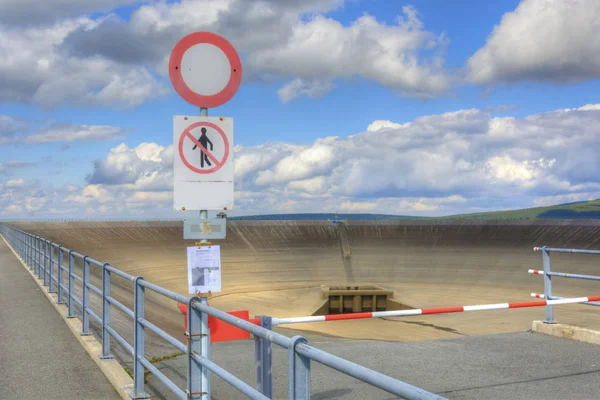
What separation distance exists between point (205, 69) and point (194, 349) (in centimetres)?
202

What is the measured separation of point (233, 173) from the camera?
4137 millimetres

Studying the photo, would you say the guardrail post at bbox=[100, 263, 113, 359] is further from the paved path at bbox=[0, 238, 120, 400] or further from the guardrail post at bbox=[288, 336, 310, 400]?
the guardrail post at bbox=[288, 336, 310, 400]

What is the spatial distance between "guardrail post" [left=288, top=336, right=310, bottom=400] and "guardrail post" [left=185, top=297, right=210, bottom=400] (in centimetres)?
128

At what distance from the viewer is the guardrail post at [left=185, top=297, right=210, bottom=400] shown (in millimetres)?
3265

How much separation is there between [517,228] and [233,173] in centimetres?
4177

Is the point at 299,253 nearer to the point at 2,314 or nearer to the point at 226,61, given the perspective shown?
the point at 2,314

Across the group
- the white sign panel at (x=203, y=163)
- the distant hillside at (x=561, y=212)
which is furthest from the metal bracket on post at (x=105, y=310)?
the distant hillside at (x=561, y=212)

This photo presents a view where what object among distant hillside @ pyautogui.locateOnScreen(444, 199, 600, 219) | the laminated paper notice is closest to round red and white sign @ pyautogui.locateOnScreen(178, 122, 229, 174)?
the laminated paper notice

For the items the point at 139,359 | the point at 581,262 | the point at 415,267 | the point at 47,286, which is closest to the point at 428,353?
the point at 139,359

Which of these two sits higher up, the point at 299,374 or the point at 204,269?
the point at 204,269

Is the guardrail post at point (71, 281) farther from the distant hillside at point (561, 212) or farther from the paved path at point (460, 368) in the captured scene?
the distant hillside at point (561, 212)

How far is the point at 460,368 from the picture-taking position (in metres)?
5.76

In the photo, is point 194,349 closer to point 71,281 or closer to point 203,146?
point 203,146

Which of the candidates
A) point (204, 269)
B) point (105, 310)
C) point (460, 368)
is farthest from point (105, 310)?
point (460, 368)
